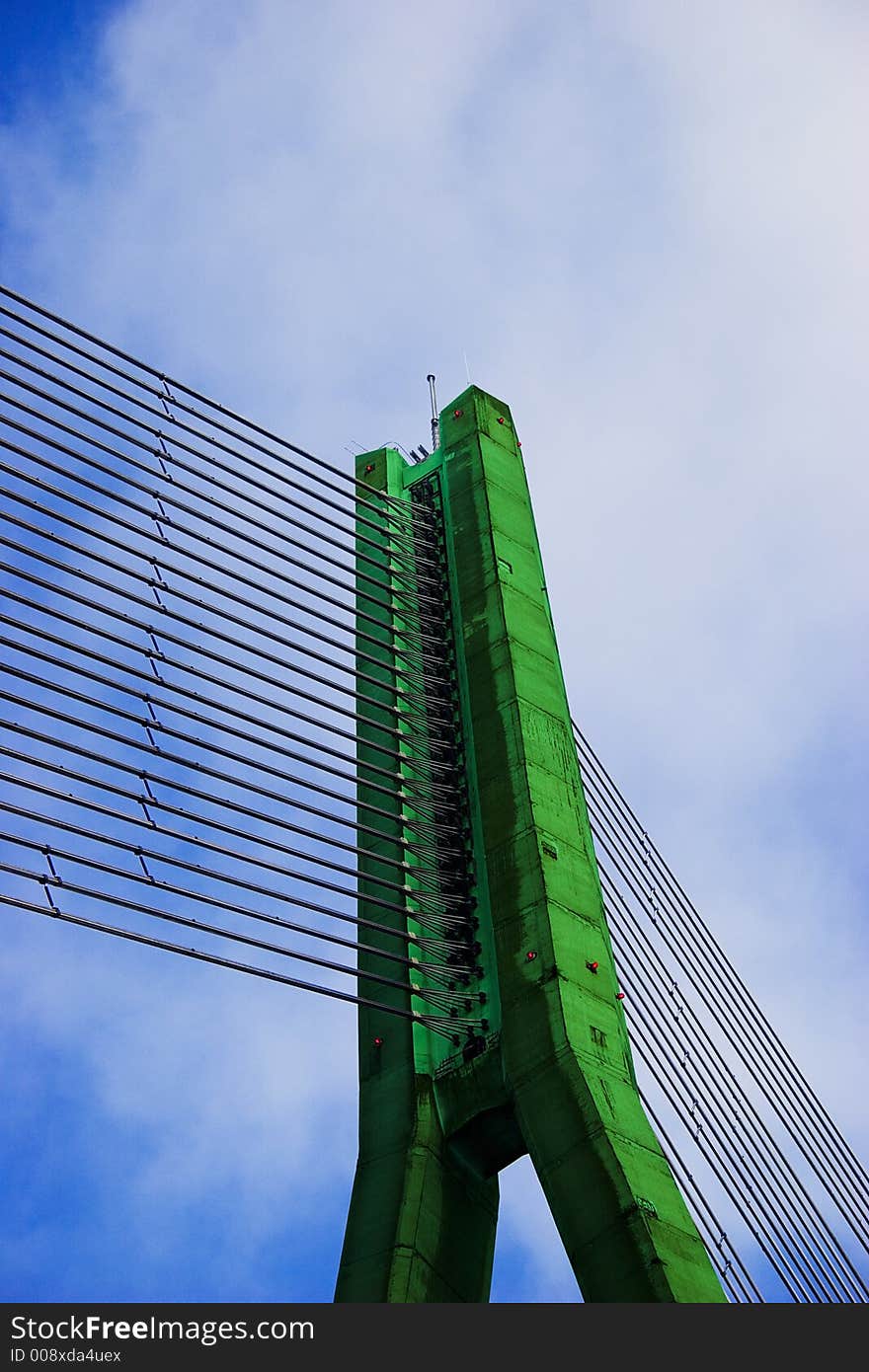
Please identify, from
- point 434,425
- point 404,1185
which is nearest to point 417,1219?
point 404,1185

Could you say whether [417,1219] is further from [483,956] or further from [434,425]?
[434,425]

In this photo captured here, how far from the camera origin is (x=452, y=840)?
30.1 metres

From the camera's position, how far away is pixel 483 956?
28234mm

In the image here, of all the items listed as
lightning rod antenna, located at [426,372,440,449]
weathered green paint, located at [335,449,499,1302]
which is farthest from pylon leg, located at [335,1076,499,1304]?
lightning rod antenna, located at [426,372,440,449]

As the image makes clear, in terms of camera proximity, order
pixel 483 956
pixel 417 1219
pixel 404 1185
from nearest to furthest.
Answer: pixel 417 1219, pixel 404 1185, pixel 483 956

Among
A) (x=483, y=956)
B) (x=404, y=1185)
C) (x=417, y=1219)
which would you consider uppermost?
(x=483, y=956)

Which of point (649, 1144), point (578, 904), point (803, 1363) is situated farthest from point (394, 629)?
point (803, 1363)

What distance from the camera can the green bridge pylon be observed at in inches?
939

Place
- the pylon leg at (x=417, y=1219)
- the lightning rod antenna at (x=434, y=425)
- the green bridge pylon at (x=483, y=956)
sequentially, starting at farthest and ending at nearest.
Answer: the lightning rod antenna at (x=434, y=425)
the pylon leg at (x=417, y=1219)
the green bridge pylon at (x=483, y=956)

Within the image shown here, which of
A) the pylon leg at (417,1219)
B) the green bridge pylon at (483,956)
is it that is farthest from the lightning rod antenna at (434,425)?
the pylon leg at (417,1219)

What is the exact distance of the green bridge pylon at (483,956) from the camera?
2386 cm

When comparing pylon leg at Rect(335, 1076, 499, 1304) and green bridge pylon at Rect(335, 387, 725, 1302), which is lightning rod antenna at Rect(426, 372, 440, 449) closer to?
green bridge pylon at Rect(335, 387, 725, 1302)

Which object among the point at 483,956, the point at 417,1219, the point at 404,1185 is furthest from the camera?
the point at 483,956

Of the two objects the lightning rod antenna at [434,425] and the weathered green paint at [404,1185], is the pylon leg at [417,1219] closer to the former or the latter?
the weathered green paint at [404,1185]
